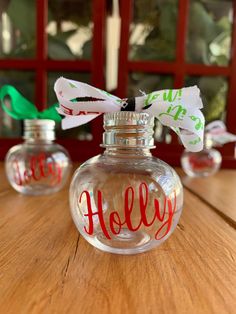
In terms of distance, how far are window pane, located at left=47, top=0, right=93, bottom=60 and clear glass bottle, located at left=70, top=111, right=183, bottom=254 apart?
35.7 inches

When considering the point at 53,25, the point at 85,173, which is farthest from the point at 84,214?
the point at 53,25

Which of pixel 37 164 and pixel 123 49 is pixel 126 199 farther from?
pixel 123 49

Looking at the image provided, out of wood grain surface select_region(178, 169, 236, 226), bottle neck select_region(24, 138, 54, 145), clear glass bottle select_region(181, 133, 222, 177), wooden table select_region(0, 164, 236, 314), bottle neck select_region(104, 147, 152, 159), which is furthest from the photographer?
clear glass bottle select_region(181, 133, 222, 177)

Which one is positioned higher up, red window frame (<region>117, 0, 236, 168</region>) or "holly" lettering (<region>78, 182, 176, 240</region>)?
red window frame (<region>117, 0, 236, 168</region>)

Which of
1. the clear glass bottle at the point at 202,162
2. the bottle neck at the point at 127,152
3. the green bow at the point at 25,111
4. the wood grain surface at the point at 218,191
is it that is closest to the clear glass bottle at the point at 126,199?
the bottle neck at the point at 127,152

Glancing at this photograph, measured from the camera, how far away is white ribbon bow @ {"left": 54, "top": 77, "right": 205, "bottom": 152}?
1.09 ft

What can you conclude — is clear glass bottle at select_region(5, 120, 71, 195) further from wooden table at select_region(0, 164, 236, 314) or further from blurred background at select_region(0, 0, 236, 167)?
blurred background at select_region(0, 0, 236, 167)

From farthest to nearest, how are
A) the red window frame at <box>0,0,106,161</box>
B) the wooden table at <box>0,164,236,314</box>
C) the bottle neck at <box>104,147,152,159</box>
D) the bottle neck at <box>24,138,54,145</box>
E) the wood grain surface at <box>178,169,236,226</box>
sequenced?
the red window frame at <box>0,0,106,161</box> → the bottle neck at <box>24,138,54,145</box> → the wood grain surface at <box>178,169,236,226</box> → the bottle neck at <box>104,147,152,159</box> → the wooden table at <box>0,164,236,314</box>

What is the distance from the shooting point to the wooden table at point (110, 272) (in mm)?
245

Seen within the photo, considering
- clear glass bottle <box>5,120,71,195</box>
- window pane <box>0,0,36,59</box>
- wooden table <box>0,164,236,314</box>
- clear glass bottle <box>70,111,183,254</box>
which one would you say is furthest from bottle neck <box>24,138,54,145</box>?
window pane <box>0,0,36,59</box>

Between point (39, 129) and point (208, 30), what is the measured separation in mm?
828

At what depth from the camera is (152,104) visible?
0.33 metres

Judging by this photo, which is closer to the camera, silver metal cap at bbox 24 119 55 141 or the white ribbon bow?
the white ribbon bow

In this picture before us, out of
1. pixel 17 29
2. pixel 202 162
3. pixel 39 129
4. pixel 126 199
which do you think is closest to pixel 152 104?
pixel 126 199
